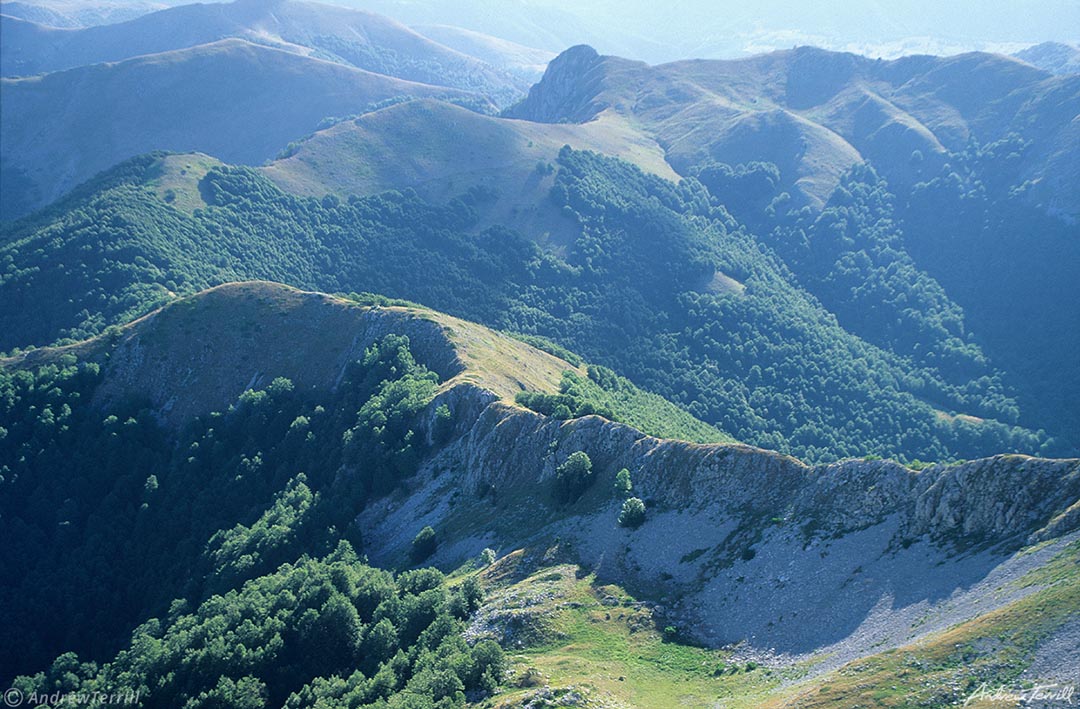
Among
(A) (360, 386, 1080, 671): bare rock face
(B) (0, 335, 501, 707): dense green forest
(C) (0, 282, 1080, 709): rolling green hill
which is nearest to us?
(A) (360, 386, 1080, 671): bare rock face

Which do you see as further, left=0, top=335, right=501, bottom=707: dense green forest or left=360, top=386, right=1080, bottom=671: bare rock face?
left=0, top=335, right=501, bottom=707: dense green forest

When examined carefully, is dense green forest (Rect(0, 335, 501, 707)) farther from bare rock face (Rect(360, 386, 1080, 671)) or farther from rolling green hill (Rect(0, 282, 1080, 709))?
bare rock face (Rect(360, 386, 1080, 671))

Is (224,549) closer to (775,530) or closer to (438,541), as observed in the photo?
(438,541)

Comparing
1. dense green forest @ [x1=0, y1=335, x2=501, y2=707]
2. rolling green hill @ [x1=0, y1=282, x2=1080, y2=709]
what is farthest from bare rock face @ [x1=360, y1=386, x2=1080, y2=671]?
dense green forest @ [x1=0, y1=335, x2=501, y2=707]

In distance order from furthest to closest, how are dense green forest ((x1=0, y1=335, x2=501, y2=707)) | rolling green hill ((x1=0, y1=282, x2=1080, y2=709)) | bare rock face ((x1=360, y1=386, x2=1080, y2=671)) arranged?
dense green forest ((x1=0, y1=335, x2=501, y2=707)), rolling green hill ((x1=0, y1=282, x2=1080, y2=709)), bare rock face ((x1=360, y1=386, x2=1080, y2=671))

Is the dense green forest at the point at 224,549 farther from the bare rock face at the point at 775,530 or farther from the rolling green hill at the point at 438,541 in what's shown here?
the bare rock face at the point at 775,530

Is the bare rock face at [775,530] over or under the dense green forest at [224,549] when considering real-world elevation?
over

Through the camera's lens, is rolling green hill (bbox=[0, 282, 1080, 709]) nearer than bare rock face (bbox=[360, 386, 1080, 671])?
No

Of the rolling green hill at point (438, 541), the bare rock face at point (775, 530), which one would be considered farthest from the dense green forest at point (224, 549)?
the bare rock face at point (775, 530)

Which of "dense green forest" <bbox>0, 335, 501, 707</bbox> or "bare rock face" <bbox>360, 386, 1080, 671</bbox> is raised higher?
"bare rock face" <bbox>360, 386, 1080, 671</bbox>
